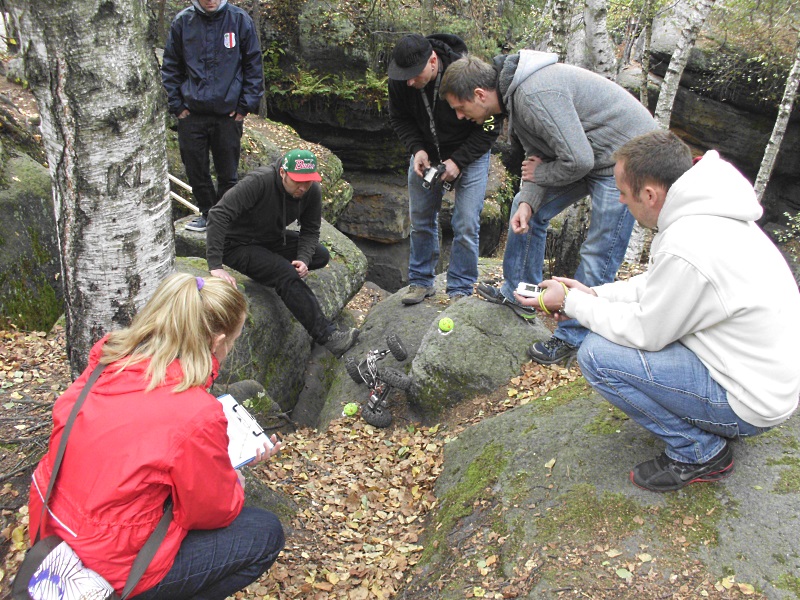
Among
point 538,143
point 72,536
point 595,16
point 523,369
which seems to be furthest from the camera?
point 595,16

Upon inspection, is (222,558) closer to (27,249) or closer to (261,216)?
(261,216)

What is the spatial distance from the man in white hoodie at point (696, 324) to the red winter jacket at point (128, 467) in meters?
2.11

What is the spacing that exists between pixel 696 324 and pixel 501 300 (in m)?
2.86

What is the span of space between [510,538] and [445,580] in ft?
1.43

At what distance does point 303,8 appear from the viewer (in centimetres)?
1365

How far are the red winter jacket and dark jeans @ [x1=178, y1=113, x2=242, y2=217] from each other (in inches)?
186

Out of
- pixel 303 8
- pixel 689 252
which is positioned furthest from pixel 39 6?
pixel 303 8

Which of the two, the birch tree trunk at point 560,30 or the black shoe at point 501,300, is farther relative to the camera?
the birch tree trunk at point 560,30

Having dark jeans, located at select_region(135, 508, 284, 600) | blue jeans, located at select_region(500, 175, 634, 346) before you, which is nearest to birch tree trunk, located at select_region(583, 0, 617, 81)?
blue jeans, located at select_region(500, 175, 634, 346)

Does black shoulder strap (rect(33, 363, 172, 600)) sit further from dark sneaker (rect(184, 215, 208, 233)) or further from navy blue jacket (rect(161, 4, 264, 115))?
dark sneaker (rect(184, 215, 208, 233))

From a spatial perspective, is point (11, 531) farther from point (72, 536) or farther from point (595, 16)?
point (595, 16)

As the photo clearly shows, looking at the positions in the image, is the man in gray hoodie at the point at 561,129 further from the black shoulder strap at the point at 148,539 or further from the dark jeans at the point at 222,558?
the black shoulder strap at the point at 148,539

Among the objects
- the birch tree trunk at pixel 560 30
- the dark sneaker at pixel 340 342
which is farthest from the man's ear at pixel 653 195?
the birch tree trunk at pixel 560 30

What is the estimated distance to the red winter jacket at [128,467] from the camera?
90.8 inches
